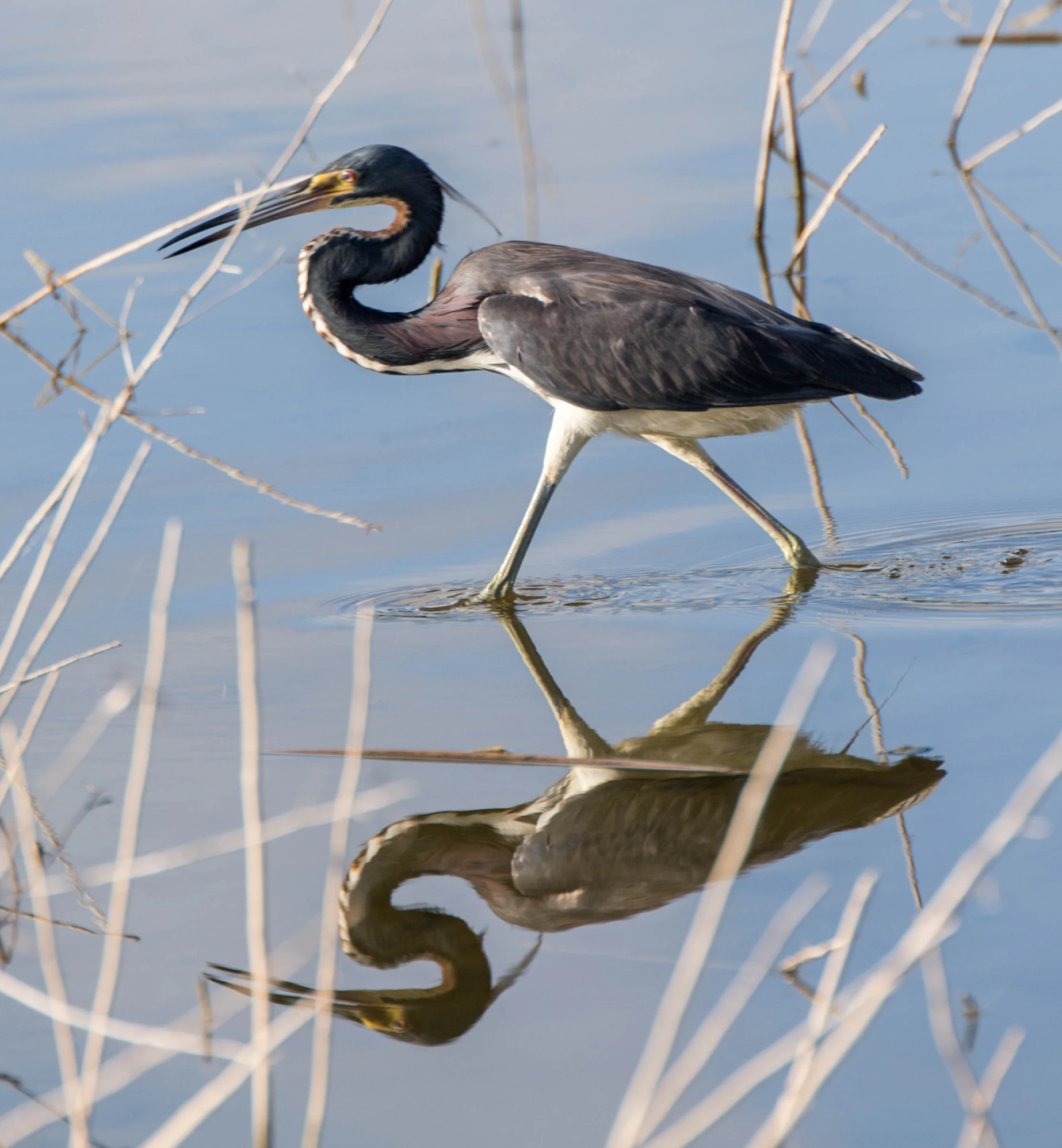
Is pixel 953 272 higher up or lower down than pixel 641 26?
lower down

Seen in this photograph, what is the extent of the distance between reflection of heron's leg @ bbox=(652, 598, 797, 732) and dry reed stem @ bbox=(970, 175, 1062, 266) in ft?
12.2

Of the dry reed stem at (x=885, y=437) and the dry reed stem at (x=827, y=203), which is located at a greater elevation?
the dry reed stem at (x=827, y=203)

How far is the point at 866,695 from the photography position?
4629 mm

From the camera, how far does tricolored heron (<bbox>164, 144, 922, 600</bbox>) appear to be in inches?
Result: 221

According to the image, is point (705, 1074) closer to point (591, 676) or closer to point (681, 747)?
point (681, 747)

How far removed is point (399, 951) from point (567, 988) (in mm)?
424

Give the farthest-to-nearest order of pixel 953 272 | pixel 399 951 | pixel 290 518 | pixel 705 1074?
1. pixel 953 272
2. pixel 290 518
3. pixel 399 951
4. pixel 705 1074

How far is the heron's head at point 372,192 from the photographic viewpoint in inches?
238

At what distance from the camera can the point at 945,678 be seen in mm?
4703

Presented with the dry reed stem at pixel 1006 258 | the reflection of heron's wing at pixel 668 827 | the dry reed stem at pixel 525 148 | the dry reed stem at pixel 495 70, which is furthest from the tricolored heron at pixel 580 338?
the dry reed stem at pixel 495 70

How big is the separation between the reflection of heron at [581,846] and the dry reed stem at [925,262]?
3.95m

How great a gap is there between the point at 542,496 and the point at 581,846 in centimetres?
195

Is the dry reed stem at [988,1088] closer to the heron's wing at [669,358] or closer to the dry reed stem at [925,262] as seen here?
the heron's wing at [669,358]

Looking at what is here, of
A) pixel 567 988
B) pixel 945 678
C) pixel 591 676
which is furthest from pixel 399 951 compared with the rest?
pixel 945 678
